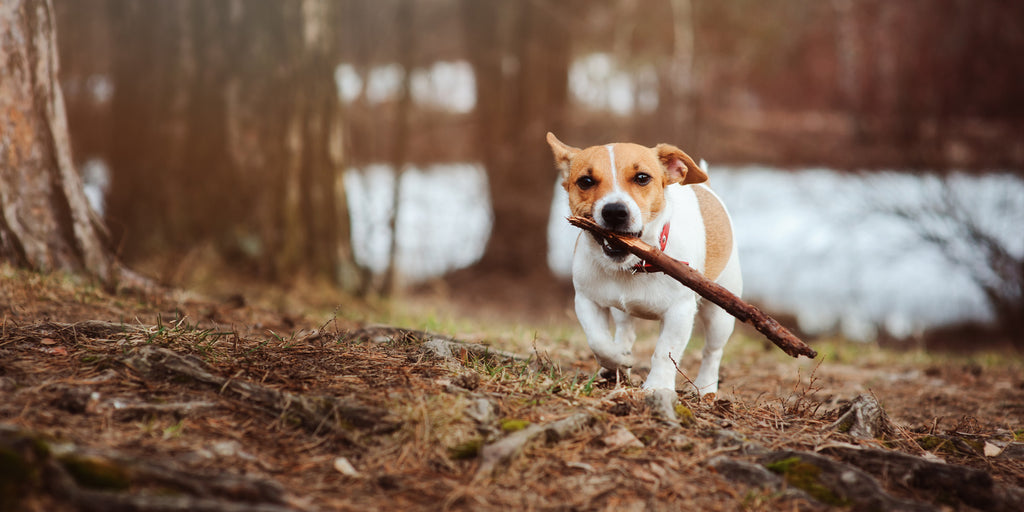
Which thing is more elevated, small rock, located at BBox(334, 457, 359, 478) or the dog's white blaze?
the dog's white blaze

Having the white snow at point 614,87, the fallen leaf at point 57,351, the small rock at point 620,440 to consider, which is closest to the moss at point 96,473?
the fallen leaf at point 57,351

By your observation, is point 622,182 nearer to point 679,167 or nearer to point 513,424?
point 679,167

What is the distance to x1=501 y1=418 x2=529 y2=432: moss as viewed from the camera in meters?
2.79

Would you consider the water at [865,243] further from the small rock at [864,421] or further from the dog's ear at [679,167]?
the small rock at [864,421]

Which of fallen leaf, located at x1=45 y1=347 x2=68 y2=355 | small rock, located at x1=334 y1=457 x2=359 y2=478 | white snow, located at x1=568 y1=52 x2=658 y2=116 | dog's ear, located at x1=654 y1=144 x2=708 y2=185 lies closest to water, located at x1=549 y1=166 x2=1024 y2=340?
white snow, located at x1=568 y1=52 x2=658 y2=116

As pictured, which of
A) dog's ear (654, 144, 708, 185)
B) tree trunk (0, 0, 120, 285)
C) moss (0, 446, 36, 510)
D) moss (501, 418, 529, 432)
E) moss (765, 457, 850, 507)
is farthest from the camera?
tree trunk (0, 0, 120, 285)

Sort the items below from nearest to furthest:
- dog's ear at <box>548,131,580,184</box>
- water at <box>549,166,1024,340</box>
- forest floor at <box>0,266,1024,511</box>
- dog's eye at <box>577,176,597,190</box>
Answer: forest floor at <box>0,266,1024,511</box>, dog's eye at <box>577,176,597,190</box>, dog's ear at <box>548,131,580,184</box>, water at <box>549,166,1024,340</box>

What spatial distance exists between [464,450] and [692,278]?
141 cm

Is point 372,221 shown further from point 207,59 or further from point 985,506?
point 985,506

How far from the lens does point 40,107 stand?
473cm

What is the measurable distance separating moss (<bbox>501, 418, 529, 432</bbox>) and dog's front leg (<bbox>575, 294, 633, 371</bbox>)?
3.38 feet

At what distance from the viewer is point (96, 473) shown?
82.7 inches

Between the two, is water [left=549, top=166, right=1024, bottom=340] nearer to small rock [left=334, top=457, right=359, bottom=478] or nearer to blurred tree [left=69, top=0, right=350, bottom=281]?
blurred tree [left=69, top=0, right=350, bottom=281]

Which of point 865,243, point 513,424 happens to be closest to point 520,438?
point 513,424
